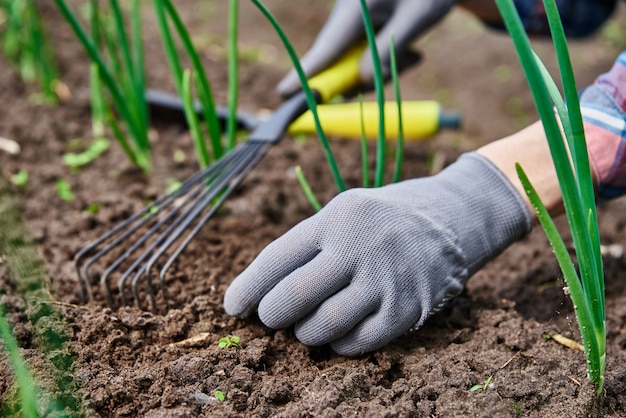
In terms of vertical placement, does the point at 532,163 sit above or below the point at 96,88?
below

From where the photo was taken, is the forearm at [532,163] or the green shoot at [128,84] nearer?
the forearm at [532,163]

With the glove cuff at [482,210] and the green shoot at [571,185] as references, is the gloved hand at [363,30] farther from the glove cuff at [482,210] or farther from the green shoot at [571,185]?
the green shoot at [571,185]

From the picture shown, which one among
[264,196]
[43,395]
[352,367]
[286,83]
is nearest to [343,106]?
[286,83]

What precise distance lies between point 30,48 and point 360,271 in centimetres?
178

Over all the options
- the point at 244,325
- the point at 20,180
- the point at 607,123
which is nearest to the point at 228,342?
the point at 244,325

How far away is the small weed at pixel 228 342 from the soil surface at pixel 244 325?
11mm

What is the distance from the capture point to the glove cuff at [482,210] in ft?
4.02

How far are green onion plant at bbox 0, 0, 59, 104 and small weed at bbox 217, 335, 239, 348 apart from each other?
1409 millimetres

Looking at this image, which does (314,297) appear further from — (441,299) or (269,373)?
(441,299)

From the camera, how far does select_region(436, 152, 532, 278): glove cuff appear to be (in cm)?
122

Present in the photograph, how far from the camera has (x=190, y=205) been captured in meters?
1.58

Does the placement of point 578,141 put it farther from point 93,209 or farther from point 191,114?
point 93,209

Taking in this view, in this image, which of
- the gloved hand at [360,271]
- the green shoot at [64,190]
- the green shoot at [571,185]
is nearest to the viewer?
the green shoot at [571,185]

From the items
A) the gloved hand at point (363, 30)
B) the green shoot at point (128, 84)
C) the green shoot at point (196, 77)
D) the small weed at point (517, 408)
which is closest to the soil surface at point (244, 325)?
the small weed at point (517, 408)
